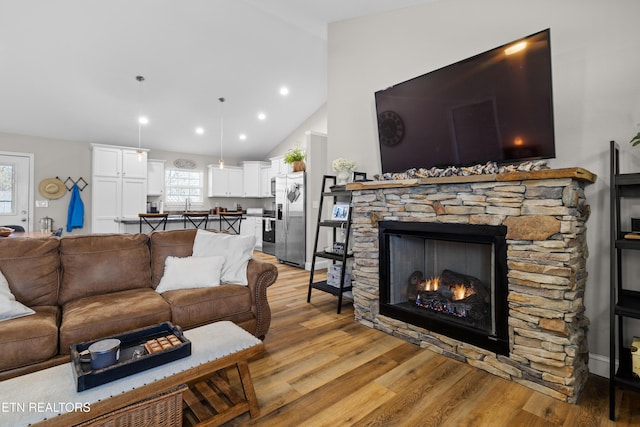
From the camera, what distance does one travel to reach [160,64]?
4.79 metres

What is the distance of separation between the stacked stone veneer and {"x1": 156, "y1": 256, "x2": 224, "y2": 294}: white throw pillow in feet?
6.11

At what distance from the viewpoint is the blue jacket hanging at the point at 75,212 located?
20.5 ft

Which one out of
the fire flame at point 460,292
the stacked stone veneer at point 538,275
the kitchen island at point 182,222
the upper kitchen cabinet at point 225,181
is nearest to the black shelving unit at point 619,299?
the stacked stone veneer at point 538,275

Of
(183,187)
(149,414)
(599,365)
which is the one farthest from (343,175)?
(183,187)

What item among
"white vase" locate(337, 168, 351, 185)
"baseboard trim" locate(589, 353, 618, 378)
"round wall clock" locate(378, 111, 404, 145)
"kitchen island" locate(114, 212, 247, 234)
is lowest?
"baseboard trim" locate(589, 353, 618, 378)

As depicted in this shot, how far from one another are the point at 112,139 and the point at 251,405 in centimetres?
679

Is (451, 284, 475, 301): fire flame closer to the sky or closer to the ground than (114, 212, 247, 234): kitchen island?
closer to the ground

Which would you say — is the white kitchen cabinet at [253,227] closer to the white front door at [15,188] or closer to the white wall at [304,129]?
the white wall at [304,129]

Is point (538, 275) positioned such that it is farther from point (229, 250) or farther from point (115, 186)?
point (115, 186)

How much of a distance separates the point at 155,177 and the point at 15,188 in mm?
2351

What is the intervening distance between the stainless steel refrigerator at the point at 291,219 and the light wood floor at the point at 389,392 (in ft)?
9.69

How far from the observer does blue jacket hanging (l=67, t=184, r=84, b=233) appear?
6.25 metres

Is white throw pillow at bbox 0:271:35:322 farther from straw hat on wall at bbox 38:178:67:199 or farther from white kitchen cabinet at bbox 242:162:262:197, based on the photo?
white kitchen cabinet at bbox 242:162:262:197

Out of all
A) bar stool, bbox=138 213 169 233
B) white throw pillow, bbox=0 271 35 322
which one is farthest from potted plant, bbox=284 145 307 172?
white throw pillow, bbox=0 271 35 322
